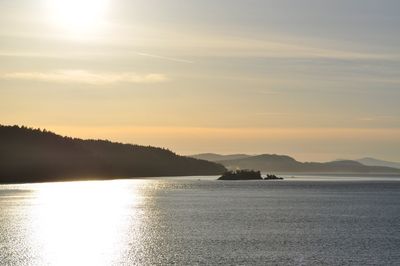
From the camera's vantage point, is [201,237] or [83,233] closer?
[201,237]

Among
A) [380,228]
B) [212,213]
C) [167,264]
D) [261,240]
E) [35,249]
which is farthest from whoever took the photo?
[212,213]

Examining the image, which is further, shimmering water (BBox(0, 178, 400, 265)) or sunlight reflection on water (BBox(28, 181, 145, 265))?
sunlight reflection on water (BBox(28, 181, 145, 265))

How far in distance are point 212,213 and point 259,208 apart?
22.2 metres

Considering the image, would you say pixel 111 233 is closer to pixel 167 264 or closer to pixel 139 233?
pixel 139 233

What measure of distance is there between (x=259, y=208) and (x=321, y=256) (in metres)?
85.1

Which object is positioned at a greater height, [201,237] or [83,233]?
[83,233]

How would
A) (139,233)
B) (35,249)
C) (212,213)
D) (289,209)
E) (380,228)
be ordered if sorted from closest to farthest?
1. (35,249)
2. (139,233)
3. (380,228)
4. (212,213)
5. (289,209)

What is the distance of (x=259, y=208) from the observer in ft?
550

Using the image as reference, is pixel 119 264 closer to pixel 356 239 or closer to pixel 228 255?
pixel 228 255

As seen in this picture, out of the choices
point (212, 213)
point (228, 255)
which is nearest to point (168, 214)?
point (212, 213)

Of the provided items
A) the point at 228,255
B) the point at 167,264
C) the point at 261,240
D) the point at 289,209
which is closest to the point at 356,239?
the point at 261,240

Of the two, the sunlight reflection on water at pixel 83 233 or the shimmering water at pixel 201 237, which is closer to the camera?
the shimmering water at pixel 201 237

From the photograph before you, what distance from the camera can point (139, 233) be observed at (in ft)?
358

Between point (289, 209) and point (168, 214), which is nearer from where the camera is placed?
point (168, 214)
